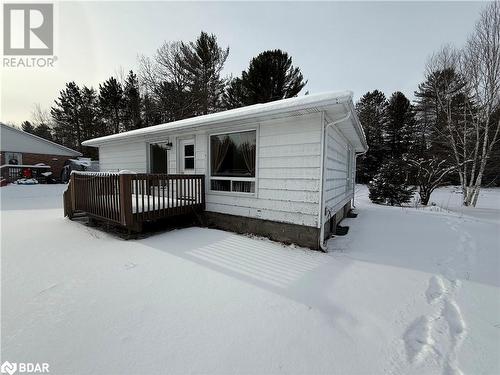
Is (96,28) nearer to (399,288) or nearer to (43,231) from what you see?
(43,231)

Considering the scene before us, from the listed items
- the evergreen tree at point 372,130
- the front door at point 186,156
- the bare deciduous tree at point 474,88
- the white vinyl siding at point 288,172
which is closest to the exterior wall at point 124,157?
the front door at point 186,156

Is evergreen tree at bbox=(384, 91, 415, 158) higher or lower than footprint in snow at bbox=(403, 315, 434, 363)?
higher

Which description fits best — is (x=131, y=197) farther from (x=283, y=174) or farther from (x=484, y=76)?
(x=484, y=76)

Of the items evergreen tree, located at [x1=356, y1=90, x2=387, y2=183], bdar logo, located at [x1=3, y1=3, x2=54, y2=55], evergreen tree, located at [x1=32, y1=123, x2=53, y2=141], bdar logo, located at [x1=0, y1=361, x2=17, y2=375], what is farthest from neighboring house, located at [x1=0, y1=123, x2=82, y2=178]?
evergreen tree, located at [x1=356, y1=90, x2=387, y2=183]

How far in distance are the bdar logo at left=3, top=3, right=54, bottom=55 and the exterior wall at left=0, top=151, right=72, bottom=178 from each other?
14.5 meters

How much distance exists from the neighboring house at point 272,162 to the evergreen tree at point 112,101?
65.5ft

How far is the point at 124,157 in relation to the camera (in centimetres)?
841

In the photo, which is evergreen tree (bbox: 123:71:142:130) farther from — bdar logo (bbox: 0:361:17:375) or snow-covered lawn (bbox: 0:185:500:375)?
bdar logo (bbox: 0:361:17:375)

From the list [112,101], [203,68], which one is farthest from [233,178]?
[112,101]

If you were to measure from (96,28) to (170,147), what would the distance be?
12.7 ft

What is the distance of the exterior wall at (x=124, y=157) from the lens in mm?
7703

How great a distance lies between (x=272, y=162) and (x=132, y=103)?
68.1 feet

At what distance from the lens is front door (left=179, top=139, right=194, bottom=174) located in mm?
6320

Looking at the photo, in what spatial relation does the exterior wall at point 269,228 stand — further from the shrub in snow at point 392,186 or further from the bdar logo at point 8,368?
the shrub in snow at point 392,186
